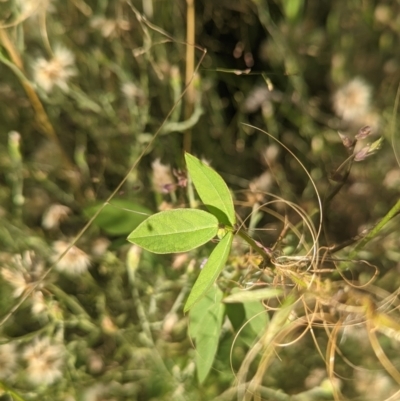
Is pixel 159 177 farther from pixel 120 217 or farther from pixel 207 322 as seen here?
pixel 207 322

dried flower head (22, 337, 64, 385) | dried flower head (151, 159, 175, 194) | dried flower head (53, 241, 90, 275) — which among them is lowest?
dried flower head (22, 337, 64, 385)

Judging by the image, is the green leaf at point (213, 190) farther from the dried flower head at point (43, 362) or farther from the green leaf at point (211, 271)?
the dried flower head at point (43, 362)

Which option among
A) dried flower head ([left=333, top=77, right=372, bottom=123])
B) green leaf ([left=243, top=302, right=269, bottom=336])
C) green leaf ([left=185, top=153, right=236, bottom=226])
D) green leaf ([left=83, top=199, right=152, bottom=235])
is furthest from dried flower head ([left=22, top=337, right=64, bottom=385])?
dried flower head ([left=333, top=77, right=372, bottom=123])

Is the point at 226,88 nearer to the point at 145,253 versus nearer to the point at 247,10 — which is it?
the point at 247,10

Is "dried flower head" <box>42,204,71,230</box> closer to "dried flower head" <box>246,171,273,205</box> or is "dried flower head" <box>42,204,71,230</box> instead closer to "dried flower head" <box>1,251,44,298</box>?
"dried flower head" <box>1,251,44,298</box>

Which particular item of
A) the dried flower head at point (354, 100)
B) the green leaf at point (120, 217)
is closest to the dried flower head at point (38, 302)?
the green leaf at point (120, 217)

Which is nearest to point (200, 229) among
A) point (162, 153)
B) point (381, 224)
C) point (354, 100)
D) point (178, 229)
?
point (178, 229)
